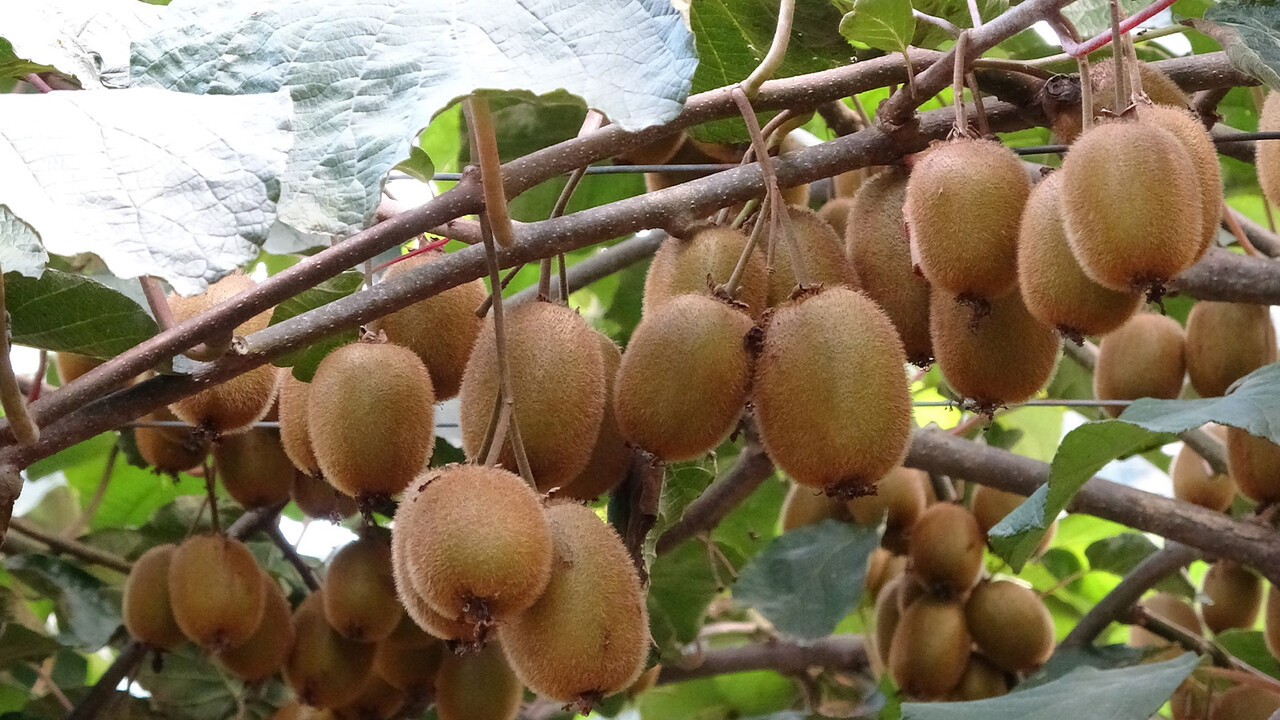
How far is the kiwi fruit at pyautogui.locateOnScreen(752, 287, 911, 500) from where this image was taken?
2.19 feet

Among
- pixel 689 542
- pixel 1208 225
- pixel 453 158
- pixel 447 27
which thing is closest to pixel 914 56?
pixel 1208 225

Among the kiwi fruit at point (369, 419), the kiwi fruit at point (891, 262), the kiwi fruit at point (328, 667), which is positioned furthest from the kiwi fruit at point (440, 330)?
the kiwi fruit at point (328, 667)

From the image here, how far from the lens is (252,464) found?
3.72ft

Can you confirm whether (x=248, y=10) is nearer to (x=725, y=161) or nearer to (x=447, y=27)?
(x=447, y=27)

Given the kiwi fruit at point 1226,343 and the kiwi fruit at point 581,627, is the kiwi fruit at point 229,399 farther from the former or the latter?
the kiwi fruit at point 1226,343

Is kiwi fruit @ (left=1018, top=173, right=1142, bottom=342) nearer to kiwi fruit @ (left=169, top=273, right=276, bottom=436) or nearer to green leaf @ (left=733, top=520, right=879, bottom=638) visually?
kiwi fruit @ (left=169, top=273, right=276, bottom=436)

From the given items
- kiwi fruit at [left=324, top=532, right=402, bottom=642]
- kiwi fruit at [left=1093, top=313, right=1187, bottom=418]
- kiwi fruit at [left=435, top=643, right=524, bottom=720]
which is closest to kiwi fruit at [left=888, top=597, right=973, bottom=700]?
kiwi fruit at [left=1093, top=313, right=1187, bottom=418]

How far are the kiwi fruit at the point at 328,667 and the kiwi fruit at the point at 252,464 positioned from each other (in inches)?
5.6

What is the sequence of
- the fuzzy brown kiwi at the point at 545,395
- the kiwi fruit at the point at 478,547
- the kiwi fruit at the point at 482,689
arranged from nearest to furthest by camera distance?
the kiwi fruit at the point at 478,547
the fuzzy brown kiwi at the point at 545,395
the kiwi fruit at the point at 482,689

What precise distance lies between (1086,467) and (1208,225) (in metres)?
0.21

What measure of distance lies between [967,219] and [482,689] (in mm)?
607

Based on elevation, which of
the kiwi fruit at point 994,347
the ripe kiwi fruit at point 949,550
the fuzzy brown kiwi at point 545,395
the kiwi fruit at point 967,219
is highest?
the kiwi fruit at point 967,219

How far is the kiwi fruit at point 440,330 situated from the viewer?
82 centimetres

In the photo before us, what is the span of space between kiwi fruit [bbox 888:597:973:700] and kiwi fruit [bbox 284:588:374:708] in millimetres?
576
